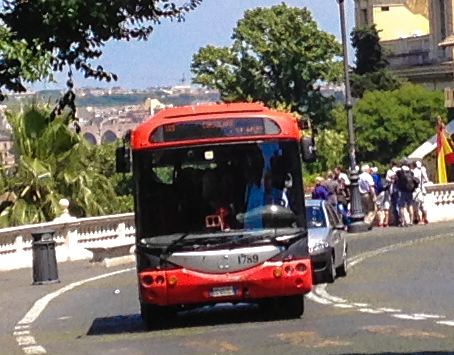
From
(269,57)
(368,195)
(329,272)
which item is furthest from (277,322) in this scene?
(269,57)

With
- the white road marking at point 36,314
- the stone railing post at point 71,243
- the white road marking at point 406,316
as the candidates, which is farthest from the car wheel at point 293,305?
the stone railing post at point 71,243

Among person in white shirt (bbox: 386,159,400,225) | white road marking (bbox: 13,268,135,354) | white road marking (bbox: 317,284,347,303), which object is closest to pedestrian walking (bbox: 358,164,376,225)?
person in white shirt (bbox: 386,159,400,225)

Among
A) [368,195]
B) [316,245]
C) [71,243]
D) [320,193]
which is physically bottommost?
[71,243]

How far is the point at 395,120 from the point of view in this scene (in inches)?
4016

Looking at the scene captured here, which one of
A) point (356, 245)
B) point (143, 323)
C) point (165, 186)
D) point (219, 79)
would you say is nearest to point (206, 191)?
point (165, 186)

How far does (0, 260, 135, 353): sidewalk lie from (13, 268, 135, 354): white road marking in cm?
11

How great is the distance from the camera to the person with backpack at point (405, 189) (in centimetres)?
4138

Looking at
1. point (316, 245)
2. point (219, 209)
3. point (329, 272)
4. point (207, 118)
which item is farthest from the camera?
point (316, 245)

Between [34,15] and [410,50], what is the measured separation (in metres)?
106

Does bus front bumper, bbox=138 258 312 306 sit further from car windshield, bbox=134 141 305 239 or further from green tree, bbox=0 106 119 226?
green tree, bbox=0 106 119 226

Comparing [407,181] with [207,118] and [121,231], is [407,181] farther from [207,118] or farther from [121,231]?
[207,118]

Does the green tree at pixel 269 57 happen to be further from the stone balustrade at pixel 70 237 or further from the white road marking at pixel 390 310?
the white road marking at pixel 390 310

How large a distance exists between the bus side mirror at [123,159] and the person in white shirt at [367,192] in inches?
1001

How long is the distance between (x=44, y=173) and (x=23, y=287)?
57.1 ft
